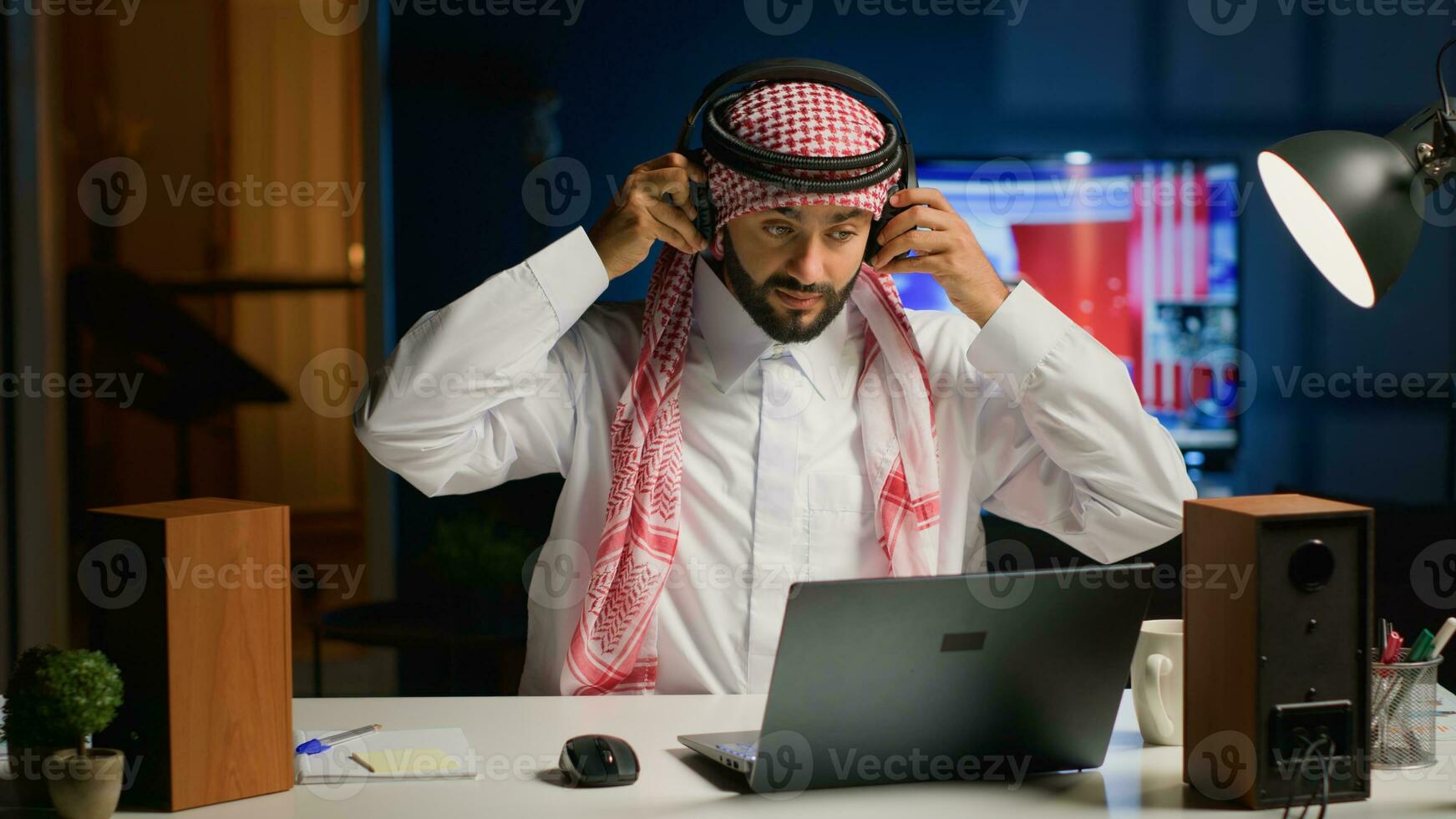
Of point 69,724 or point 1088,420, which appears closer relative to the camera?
point 69,724

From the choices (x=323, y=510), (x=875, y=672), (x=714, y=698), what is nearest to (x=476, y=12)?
(x=323, y=510)

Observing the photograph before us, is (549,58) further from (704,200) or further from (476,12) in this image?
(704,200)

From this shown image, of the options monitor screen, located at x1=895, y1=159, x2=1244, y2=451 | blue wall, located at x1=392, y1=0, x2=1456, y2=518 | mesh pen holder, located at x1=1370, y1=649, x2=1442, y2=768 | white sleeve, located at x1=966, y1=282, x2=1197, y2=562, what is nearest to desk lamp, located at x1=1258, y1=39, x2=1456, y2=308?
mesh pen holder, located at x1=1370, y1=649, x2=1442, y2=768

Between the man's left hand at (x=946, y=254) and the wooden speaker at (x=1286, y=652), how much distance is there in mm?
663

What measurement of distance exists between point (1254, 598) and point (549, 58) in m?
3.23

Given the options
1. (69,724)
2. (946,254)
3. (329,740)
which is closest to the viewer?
(69,724)

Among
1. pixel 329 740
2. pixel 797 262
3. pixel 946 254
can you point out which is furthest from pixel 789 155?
pixel 329 740

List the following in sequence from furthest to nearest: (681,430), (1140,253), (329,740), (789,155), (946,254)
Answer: (1140,253), (681,430), (946,254), (789,155), (329,740)

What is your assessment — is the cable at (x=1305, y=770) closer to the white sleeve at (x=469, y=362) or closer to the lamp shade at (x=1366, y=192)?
the lamp shade at (x=1366, y=192)

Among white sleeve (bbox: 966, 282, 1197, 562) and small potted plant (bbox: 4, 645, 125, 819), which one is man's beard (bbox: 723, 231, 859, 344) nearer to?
white sleeve (bbox: 966, 282, 1197, 562)

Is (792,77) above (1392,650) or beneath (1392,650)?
above

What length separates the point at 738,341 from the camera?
210 cm

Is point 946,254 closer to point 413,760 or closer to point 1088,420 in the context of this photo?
point 1088,420

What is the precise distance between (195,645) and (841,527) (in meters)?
1.04
